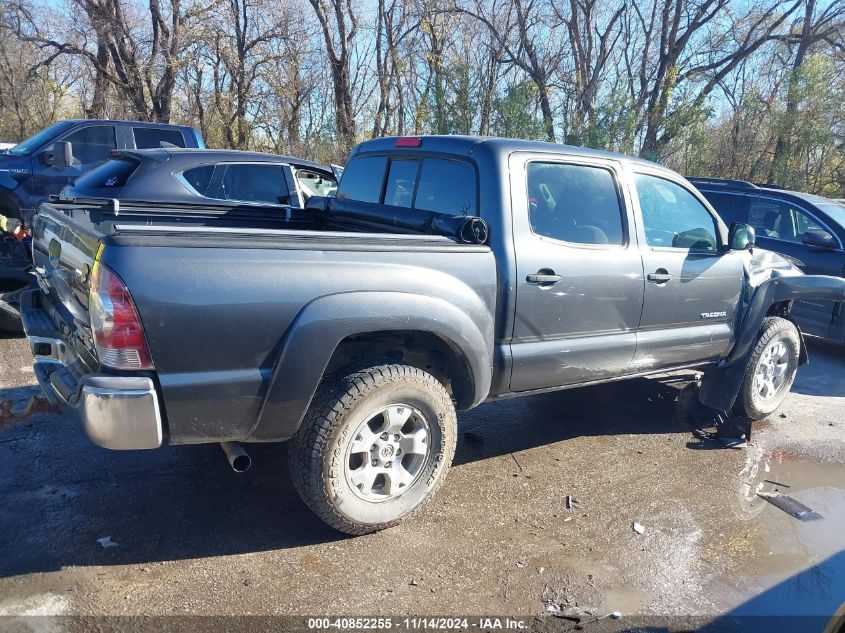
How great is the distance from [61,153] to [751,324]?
8.02 metres

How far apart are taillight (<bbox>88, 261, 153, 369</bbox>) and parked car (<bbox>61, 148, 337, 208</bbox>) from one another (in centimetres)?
383

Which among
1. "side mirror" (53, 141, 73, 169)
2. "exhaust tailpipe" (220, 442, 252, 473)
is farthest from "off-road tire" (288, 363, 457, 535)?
"side mirror" (53, 141, 73, 169)

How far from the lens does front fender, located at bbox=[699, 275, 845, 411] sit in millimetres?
4840

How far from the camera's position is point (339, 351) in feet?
10.6

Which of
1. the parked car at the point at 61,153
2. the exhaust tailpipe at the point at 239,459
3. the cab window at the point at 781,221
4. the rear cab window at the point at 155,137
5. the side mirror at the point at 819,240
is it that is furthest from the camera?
the rear cab window at the point at 155,137

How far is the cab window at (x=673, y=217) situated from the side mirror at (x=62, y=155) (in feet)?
23.3

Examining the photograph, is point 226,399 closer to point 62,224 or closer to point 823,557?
point 62,224

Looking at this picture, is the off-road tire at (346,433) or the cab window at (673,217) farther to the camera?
the cab window at (673,217)

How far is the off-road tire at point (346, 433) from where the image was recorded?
3004 millimetres

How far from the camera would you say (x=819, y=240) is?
6922 mm

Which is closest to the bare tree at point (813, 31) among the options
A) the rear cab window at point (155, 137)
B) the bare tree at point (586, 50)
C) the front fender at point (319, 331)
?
the bare tree at point (586, 50)

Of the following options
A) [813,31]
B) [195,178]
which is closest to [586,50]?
[813,31]

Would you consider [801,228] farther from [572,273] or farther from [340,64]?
[340,64]

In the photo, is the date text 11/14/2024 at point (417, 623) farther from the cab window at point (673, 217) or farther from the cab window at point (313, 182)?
the cab window at point (313, 182)
